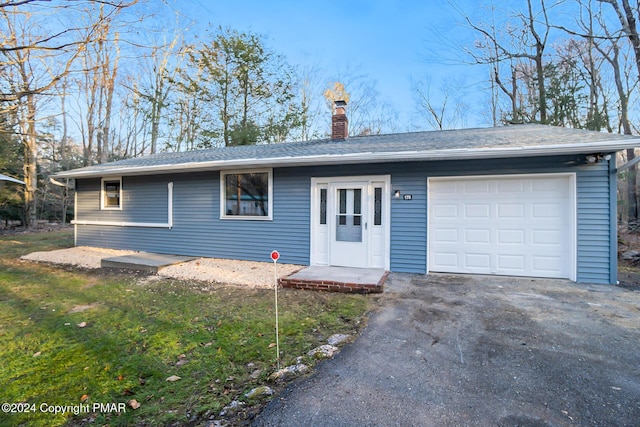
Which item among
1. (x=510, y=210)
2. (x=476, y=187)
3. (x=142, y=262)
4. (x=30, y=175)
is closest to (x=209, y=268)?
(x=142, y=262)

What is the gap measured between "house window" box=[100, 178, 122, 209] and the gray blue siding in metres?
0.22

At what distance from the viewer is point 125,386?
97.7 inches

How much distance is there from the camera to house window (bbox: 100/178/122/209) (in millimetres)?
9445

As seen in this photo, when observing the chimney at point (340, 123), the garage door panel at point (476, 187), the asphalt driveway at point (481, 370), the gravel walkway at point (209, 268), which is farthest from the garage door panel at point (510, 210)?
the chimney at point (340, 123)

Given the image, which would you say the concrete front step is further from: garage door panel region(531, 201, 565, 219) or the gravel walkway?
garage door panel region(531, 201, 565, 219)

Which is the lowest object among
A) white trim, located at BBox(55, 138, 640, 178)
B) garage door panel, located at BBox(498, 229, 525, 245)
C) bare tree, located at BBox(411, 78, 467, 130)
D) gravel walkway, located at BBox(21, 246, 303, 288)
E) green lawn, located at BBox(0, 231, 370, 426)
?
green lawn, located at BBox(0, 231, 370, 426)

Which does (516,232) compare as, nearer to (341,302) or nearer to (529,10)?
(341,302)

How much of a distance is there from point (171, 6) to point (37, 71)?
3675mm

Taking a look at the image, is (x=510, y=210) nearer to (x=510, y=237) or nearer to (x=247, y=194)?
(x=510, y=237)

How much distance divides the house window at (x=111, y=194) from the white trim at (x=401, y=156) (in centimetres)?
130

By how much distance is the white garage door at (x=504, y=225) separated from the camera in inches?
226

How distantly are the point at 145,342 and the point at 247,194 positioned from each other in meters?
4.85

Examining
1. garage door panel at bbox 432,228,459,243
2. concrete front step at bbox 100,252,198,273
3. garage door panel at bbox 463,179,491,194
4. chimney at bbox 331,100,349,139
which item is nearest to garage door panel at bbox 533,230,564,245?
garage door panel at bbox 463,179,491,194

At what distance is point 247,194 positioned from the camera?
7.77 m
